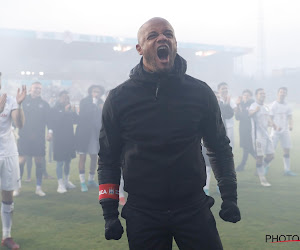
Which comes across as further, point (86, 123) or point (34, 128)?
point (86, 123)

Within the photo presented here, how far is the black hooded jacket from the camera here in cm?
203

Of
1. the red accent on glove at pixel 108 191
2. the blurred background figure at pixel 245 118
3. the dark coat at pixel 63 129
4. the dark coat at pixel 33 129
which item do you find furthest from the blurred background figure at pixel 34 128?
the red accent on glove at pixel 108 191

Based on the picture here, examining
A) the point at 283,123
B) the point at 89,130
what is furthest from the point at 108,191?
the point at 283,123

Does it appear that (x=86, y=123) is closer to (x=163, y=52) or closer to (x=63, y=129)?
(x=63, y=129)

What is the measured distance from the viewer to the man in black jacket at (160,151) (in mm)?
2023

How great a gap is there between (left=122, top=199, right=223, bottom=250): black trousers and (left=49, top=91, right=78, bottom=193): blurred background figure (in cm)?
552

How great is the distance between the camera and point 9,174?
4191 mm

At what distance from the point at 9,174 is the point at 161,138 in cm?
278

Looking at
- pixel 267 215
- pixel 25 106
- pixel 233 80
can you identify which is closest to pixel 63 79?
pixel 233 80

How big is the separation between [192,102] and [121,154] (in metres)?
0.52

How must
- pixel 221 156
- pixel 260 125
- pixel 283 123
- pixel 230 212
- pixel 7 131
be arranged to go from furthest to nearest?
1. pixel 283 123
2. pixel 260 125
3. pixel 7 131
4. pixel 221 156
5. pixel 230 212

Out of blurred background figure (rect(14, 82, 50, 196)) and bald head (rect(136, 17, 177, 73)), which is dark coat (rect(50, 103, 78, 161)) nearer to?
blurred background figure (rect(14, 82, 50, 196))

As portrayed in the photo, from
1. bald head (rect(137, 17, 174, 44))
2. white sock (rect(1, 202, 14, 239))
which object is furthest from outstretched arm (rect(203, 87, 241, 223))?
white sock (rect(1, 202, 14, 239))

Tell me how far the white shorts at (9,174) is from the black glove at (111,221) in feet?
7.96
